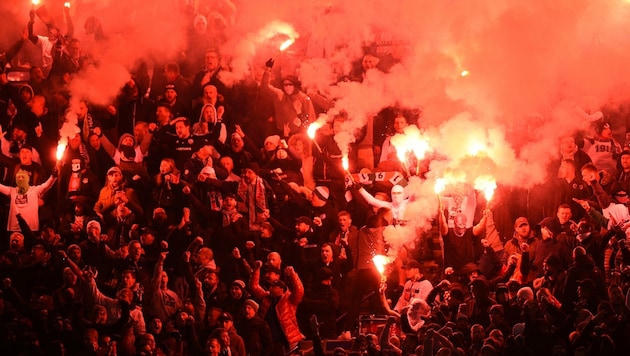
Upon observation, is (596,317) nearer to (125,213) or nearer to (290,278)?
(290,278)

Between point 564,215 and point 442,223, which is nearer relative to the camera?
point 564,215

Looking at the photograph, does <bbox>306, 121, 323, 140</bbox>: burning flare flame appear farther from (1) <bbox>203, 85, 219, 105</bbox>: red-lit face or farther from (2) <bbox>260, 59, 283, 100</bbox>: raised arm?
(1) <bbox>203, 85, 219, 105</bbox>: red-lit face

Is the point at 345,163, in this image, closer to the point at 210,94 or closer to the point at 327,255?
the point at 327,255

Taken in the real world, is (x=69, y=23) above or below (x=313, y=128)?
above

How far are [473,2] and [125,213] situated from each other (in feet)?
18.8

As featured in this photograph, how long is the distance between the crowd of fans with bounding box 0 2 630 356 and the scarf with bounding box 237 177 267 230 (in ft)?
0.07

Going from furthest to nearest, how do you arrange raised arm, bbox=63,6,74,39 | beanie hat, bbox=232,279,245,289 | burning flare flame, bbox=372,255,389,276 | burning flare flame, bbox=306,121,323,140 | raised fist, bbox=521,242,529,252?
raised arm, bbox=63,6,74,39
burning flare flame, bbox=306,121,323,140
beanie hat, bbox=232,279,245,289
burning flare flame, bbox=372,255,389,276
raised fist, bbox=521,242,529,252

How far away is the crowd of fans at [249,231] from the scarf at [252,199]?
20 mm

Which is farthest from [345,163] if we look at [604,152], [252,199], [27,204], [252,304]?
[27,204]

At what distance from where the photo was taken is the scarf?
18.9 metres

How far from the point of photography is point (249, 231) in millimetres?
18844

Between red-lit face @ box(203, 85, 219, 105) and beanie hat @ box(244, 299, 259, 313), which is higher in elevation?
red-lit face @ box(203, 85, 219, 105)

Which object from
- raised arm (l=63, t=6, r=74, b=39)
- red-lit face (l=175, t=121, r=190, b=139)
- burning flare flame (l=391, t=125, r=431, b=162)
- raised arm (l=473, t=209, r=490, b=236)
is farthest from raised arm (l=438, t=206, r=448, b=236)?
raised arm (l=63, t=6, r=74, b=39)

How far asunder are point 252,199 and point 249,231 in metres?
→ 0.47
